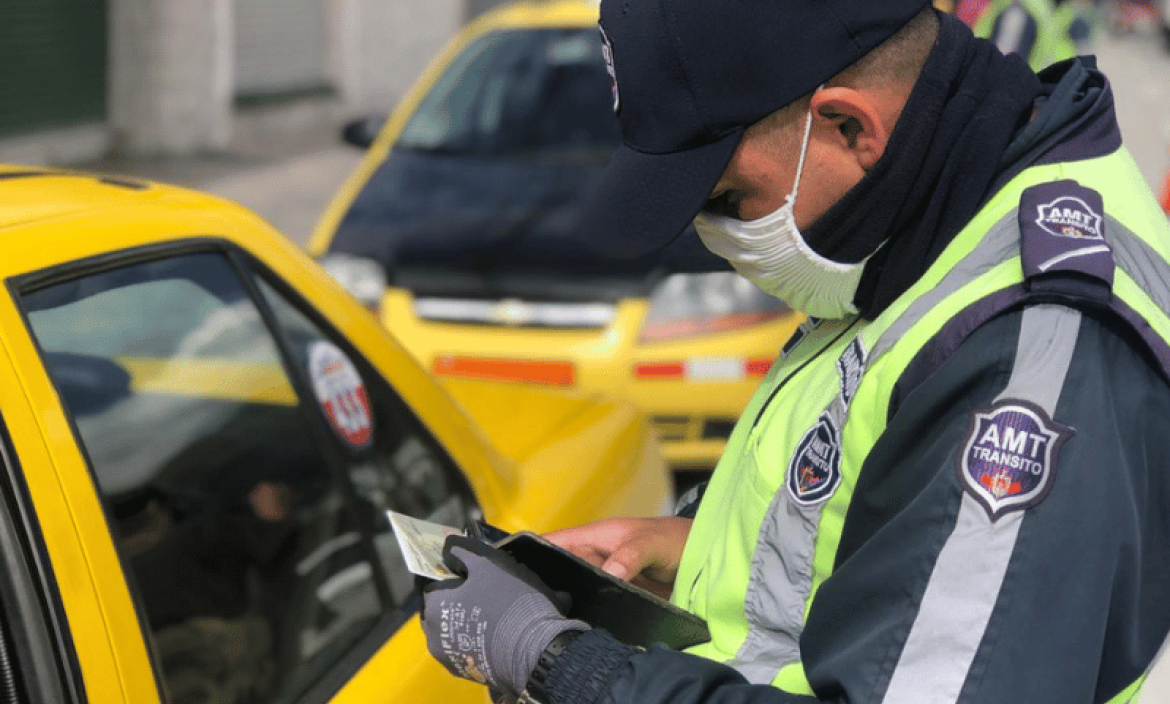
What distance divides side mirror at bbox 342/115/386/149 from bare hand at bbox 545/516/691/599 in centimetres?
461

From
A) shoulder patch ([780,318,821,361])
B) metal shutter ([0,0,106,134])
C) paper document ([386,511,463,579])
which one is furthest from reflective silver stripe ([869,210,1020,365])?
metal shutter ([0,0,106,134])

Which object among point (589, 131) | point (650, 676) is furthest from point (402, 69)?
point (650, 676)

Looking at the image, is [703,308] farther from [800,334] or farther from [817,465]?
[817,465]

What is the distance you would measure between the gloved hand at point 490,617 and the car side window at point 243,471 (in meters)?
0.53

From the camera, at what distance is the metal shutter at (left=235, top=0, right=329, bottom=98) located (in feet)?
44.7

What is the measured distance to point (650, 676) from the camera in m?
1.28

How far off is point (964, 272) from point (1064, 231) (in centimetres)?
10

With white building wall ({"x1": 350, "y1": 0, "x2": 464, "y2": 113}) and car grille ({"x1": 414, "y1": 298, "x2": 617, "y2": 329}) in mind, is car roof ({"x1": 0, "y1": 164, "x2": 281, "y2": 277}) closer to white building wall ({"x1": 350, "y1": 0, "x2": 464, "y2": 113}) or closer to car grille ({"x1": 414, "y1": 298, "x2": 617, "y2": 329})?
car grille ({"x1": 414, "y1": 298, "x2": 617, "y2": 329})

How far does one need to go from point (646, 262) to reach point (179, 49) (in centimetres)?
859

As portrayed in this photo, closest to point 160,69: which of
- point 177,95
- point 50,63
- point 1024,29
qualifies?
point 177,95

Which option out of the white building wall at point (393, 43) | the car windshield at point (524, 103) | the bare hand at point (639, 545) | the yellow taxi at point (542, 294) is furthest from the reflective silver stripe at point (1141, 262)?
the white building wall at point (393, 43)

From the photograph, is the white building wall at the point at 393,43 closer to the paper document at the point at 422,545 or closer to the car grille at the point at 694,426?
the car grille at the point at 694,426

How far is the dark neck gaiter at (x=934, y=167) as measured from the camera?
1.35m

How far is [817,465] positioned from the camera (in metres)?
1.33
